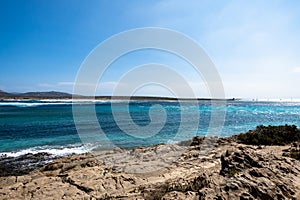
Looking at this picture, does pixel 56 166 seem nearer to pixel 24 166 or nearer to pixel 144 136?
pixel 24 166

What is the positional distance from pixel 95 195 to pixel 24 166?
9.21 metres

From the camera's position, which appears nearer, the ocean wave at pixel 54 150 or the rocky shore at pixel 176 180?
the rocky shore at pixel 176 180

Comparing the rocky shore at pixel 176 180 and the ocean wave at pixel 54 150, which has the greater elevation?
the rocky shore at pixel 176 180

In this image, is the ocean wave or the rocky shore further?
the ocean wave

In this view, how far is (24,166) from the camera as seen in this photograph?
13898 mm

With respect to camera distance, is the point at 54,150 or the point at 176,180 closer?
the point at 176,180

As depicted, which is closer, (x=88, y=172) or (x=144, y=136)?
(x=88, y=172)

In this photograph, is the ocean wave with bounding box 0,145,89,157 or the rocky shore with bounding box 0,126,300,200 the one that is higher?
the rocky shore with bounding box 0,126,300,200

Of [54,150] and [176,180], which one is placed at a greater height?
[176,180]

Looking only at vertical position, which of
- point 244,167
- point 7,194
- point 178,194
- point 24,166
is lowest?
point 24,166

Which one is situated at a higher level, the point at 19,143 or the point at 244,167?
the point at 244,167

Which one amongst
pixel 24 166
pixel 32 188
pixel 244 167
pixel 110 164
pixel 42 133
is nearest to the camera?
pixel 244 167

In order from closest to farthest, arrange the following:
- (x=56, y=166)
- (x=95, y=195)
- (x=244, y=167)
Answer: (x=244, y=167) < (x=95, y=195) < (x=56, y=166)

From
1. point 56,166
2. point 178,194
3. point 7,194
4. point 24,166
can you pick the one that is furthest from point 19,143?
point 178,194
